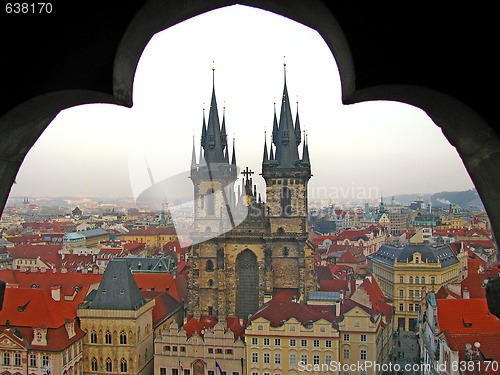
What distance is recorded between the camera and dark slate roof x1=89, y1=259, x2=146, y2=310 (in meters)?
23.2

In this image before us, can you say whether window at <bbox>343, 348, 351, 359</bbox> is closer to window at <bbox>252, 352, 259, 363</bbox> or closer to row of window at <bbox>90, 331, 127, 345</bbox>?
window at <bbox>252, 352, 259, 363</bbox>

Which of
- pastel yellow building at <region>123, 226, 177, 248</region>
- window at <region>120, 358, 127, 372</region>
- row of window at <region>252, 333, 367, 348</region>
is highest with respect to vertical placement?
pastel yellow building at <region>123, 226, 177, 248</region>

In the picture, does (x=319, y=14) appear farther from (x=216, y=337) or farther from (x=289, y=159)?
(x=289, y=159)

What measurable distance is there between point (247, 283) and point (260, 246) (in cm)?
228

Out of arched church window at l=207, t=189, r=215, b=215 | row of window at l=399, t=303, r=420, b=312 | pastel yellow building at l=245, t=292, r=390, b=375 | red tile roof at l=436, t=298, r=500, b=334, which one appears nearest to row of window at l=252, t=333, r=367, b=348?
pastel yellow building at l=245, t=292, r=390, b=375

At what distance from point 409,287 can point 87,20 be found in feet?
116

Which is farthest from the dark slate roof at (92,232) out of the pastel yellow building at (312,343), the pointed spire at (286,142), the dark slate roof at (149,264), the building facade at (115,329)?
the pastel yellow building at (312,343)

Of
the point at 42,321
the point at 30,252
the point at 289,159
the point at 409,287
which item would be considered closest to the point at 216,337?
the point at 42,321

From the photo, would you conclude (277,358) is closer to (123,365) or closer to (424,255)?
(123,365)

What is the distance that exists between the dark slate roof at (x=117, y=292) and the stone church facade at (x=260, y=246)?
5.97 meters

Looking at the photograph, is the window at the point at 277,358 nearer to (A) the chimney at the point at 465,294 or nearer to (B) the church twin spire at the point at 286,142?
(A) the chimney at the point at 465,294

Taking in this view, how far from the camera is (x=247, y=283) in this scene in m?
29.9

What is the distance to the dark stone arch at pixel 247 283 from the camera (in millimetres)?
29609

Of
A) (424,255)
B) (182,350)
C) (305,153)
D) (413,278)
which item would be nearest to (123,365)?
(182,350)
